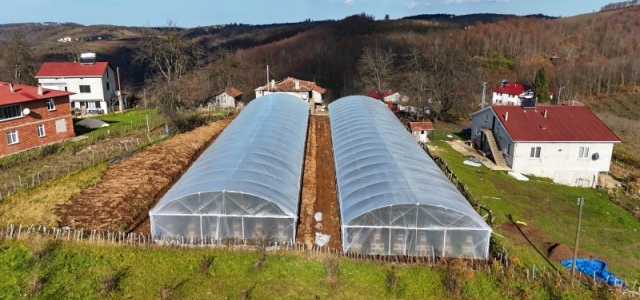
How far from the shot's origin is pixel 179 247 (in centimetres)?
1473

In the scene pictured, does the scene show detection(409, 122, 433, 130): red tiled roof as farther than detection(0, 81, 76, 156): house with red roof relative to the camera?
Yes

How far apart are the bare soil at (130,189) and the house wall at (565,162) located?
69.3 ft

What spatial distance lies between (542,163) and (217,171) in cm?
2132

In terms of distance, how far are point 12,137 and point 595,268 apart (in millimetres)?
31877

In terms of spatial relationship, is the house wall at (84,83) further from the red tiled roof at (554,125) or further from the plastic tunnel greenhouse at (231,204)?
the red tiled roof at (554,125)

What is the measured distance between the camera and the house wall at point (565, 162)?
27.3m

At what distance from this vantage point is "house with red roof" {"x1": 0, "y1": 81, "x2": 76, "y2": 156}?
2661 centimetres

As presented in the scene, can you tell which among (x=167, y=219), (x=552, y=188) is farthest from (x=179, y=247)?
(x=552, y=188)

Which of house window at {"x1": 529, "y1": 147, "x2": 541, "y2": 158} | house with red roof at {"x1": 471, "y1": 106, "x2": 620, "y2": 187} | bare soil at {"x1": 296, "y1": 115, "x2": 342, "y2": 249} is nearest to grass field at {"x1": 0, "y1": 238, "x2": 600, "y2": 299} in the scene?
bare soil at {"x1": 296, "y1": 115, "x2": 342, "y2": 249}

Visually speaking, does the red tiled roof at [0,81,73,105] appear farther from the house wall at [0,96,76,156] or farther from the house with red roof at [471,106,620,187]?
the house with red roof at [471,106,620,187]

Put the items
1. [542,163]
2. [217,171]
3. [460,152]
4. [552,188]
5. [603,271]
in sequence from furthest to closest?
[460,152] < [542,163] < [552,188] < [217,171] < [603,271]

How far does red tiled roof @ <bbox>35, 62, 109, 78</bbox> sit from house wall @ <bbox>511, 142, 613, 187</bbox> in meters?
40.6

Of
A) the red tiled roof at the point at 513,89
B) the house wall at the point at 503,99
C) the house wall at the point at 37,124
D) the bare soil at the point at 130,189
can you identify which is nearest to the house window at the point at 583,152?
the bare soil at the point at 130,189

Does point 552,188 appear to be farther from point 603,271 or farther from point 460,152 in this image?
point 603,271
